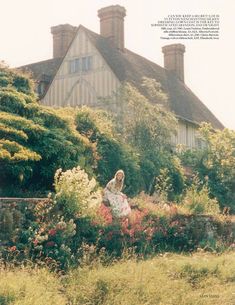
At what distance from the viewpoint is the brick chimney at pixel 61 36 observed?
3428cm

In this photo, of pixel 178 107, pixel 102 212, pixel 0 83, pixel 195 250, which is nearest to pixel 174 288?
pixel 102 212

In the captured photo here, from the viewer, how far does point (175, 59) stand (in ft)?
133

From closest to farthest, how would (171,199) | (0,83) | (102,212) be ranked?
(102,212), (0,83), (171,199)

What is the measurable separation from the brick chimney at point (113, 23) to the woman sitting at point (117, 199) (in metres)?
20.2

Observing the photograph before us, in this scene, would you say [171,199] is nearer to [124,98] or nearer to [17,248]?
[124,98]

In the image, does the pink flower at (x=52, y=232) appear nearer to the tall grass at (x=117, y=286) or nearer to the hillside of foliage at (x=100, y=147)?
the tall grass at (x=117, y=286)

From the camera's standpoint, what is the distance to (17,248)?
9.16 metres

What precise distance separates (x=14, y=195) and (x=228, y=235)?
238 inches

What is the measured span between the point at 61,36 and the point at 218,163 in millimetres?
14645

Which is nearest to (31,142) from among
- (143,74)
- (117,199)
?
(117,199)

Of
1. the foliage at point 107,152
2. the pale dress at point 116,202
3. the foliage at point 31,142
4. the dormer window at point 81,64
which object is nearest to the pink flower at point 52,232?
the foliage at point 31,142

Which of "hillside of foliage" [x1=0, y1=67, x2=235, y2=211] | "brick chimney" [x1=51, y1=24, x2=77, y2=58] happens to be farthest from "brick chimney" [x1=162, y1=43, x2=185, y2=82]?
"hillside of foliage" [x1=0, y1=67, x2=235, y2=211]

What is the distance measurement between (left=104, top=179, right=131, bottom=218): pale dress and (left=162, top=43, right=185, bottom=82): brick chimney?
28252 mm

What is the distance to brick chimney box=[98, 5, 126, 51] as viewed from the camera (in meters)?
31.9
